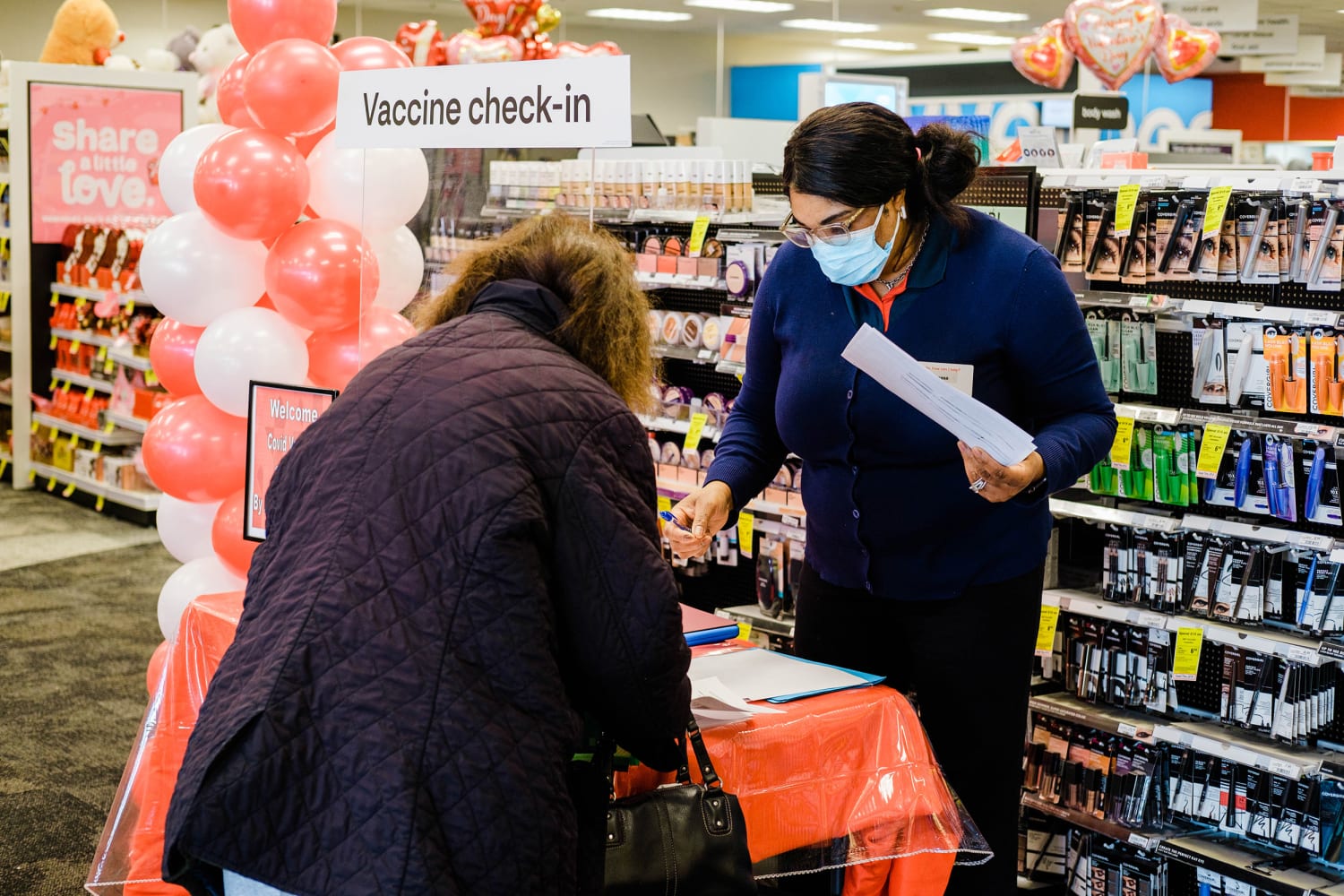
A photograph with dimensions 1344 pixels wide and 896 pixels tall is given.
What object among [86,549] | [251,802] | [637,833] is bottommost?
[86,549]

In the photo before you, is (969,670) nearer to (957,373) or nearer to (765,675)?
(765,675)

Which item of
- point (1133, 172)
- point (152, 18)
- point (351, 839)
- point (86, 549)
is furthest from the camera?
point (152, 18)

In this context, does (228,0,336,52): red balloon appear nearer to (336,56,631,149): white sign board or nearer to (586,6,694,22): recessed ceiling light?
(336,56,631,149): white sign board

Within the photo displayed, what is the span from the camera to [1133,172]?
12.1 ft

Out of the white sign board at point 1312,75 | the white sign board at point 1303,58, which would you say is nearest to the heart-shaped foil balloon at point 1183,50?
the white sign board at point 1303,58

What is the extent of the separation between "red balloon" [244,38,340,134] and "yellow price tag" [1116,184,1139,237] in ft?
6.78

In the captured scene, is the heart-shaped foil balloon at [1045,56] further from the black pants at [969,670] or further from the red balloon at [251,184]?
the black pants at [969,670]

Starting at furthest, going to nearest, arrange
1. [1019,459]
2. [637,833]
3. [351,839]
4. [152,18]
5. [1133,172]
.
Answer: [152,18], [1133,172], [1019,459], [637,833], [351,839]

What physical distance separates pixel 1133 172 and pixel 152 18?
627 inches

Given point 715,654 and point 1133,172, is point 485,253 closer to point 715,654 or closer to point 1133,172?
point 715,654

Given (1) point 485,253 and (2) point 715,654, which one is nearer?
(1) point 485,253

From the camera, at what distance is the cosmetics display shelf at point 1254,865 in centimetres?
328

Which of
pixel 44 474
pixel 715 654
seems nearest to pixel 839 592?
pixel 715 654

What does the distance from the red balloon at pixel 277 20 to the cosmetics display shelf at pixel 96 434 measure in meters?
4.83
